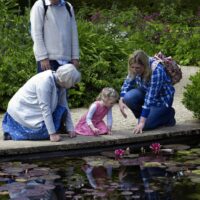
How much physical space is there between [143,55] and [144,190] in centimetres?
214

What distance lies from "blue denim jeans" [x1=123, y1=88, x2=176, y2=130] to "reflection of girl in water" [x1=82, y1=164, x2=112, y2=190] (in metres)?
1.45

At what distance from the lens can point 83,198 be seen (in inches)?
235

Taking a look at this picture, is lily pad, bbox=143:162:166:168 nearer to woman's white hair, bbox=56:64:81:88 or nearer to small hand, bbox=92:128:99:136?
small hand, bbox=92:128:99:136

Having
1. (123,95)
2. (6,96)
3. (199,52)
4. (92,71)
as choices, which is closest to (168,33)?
(199,52)

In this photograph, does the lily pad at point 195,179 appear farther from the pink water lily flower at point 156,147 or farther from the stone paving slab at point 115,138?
the stone paving slab at point 115,138

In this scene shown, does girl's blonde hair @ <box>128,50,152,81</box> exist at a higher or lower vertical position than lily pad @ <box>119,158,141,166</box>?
higher

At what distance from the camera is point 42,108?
7660mm

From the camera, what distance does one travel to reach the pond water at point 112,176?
240 inches

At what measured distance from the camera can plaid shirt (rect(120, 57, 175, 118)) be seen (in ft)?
26.8

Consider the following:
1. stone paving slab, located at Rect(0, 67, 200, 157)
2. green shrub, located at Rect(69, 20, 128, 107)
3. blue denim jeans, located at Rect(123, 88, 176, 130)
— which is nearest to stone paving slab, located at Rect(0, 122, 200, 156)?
stone paving slab, located at Rect(0, 67, 200, 157)

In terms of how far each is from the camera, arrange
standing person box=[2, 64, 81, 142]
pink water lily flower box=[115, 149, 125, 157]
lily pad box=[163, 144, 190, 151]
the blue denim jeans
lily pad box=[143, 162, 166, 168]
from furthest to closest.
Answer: the blue denim jeans < lily pad box=[163, 144, 190, 151] < standing person box=[2, 64, 81, 142] < pink water lily flower box=[115, 149, 125, 157] < lily pad box=[143, 162, 166, 168]

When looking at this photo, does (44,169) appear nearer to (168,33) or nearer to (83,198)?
(83,198)

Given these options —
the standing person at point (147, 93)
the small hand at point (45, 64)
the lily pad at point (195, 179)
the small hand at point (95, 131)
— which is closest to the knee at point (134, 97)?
the standing person at point (147, 93)

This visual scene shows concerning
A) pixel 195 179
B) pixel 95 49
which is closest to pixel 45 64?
pixel 195 179
